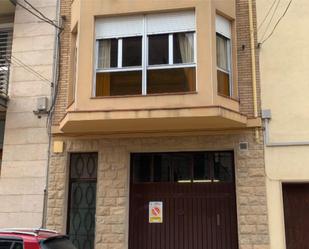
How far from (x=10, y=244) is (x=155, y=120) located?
4.75 metres

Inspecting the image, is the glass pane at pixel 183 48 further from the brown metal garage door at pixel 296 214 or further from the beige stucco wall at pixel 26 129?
the brown metal garage door at pixel 296 214

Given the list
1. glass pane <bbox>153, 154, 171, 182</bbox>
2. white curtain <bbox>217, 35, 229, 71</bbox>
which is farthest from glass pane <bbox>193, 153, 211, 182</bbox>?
white curtain <bbox>217, 35, 229, 71</bbox>

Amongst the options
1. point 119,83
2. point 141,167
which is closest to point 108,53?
point 119,83

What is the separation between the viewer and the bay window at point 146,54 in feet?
33.0

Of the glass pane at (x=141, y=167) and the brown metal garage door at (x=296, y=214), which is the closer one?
the brown metal garage door at (x=296, y=214)

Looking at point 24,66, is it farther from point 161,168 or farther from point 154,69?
point 161,168

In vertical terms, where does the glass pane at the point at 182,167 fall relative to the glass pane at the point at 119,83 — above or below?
below

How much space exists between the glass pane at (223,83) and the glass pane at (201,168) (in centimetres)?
166

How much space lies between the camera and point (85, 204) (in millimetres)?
10922

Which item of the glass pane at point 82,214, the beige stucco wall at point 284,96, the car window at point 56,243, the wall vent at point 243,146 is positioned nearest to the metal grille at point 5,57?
the glass pane at point 82,214

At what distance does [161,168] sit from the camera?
35.8ft

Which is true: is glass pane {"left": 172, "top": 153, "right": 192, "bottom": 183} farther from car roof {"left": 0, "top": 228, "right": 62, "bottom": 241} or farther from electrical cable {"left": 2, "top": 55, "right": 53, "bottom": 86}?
car roof {"left": 0, "top": 228, "right": 62, "bottom": 241}

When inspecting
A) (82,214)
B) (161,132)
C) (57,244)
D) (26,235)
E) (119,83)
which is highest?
(119,83)

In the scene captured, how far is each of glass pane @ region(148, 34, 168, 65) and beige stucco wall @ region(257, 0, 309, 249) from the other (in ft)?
8.09
